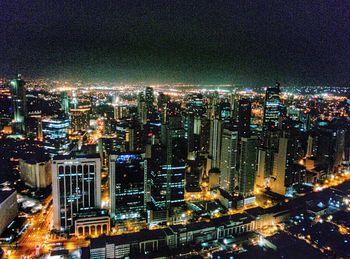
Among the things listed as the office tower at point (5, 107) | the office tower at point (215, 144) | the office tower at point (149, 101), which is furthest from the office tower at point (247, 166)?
the office tower at point (5, 107)

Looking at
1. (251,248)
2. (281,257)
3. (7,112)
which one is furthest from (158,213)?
(7,112)

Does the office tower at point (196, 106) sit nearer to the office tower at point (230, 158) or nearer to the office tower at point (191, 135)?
the office tower at point (191, 135)

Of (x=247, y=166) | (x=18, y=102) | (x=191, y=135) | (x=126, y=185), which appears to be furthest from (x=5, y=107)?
(x=247, y=166)

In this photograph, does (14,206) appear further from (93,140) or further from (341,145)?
(341,145)

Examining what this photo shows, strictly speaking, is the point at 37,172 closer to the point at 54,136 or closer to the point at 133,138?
the point at 54,136

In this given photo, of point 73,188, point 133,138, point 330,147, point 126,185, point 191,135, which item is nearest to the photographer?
point 73,188

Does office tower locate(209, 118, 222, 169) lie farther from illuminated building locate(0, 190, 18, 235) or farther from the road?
illuminated building locate(0, 190, 18, 235)
